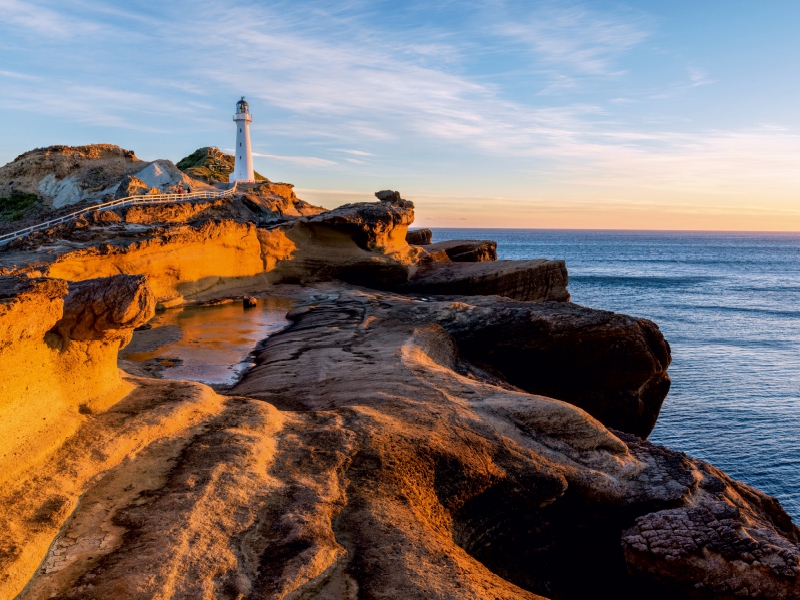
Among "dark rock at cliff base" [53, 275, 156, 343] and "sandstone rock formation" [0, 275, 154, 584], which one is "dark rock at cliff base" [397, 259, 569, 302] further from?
"dark rock at cliff base" [53, 275, 156, 343]

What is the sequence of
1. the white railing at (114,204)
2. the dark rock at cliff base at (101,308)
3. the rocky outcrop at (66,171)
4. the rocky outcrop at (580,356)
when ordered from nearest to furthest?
1. the dark rock at cliff base at (101,308)
2. the rocky outcrop at (580,356)
3. the white railing at (114,204)
4. the rocky outcrop at (66,171)

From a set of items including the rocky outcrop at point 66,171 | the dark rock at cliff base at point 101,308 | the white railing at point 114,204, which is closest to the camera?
the dark rock at cliff base at point 101,308

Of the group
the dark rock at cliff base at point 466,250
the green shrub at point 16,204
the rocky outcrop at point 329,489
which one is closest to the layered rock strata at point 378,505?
the rocky outcrop at point 329,489

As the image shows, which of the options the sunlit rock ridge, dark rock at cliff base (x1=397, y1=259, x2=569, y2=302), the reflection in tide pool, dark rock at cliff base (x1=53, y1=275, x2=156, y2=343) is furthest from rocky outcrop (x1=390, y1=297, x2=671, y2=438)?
dark rock at cliff base (x1=53, y1=275, x2=156, y2=343)

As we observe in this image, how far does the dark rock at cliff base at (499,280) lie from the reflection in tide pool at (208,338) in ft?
21.4

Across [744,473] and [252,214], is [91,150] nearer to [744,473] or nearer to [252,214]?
Result: [252,214]

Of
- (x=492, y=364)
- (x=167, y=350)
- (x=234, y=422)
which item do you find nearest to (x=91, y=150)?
(x=167, y=350)

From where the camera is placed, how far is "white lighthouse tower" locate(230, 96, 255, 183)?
5386 cm

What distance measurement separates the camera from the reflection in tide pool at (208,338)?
13.1m

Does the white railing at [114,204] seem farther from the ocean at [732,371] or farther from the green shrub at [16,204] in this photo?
the ocean at [732,371]

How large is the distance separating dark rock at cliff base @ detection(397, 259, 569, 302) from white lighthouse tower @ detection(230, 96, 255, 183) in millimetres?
31247

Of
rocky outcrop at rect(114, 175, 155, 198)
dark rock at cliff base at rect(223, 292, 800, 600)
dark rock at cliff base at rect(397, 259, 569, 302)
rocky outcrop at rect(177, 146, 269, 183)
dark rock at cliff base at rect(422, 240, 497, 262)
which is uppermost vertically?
rocky outcrop at rect(177, 146, 269, 183)

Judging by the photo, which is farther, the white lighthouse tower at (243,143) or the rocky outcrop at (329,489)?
the white lighthouse tower at (243,143)

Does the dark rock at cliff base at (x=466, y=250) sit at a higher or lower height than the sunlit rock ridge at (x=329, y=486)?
higher
